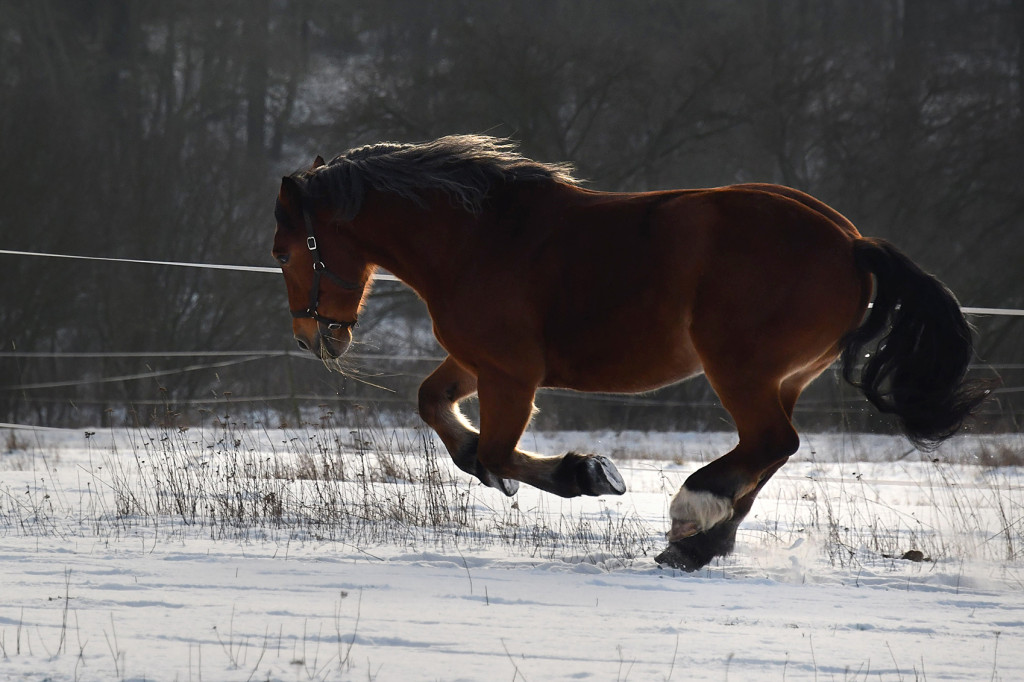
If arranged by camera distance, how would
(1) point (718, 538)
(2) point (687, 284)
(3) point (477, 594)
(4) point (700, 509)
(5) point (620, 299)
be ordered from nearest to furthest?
1. (3) point (477, 594)
2. (4) point (700, 509)
3. (2) point (687, 284)
4. (5) point (620, 299)
5. (1) point (718, 538)

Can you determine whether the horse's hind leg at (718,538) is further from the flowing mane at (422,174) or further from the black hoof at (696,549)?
the flowing mane at (422,174)

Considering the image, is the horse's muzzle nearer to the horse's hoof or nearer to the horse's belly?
the horse's belly

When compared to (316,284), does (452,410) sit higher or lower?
lower

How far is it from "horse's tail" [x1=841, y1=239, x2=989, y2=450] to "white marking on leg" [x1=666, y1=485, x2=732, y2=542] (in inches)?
29.9

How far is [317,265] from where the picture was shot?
204 inches

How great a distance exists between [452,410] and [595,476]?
946 millimetres

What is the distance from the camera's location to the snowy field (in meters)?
3.13

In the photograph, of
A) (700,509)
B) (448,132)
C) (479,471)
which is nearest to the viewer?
(700,509)

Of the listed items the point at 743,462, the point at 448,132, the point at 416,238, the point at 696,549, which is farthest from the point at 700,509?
the point at 448,132

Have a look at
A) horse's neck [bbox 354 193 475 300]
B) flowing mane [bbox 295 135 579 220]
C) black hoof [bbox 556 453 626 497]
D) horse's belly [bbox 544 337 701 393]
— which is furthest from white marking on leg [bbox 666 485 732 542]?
flowing mane [bbox 295 135 579 220]

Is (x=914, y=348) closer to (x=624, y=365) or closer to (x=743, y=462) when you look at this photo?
(x=743, y=462)

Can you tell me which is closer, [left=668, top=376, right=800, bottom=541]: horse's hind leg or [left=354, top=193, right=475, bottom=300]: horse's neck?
[left=668, top=376, right=800, bottom=541]: horse's hind leg

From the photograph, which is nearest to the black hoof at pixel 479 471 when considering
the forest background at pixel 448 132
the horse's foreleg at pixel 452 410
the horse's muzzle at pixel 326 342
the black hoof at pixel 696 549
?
the horse's foreleg at pixel 452 410

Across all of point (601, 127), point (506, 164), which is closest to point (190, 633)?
point (506, 164)
